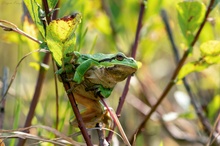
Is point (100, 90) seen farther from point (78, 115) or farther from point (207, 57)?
point (207, 57)

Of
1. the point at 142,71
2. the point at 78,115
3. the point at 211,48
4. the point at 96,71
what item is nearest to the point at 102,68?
the point at 96,71

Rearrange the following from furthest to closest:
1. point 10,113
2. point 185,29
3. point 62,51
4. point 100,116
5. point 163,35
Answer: point 10,113, point 163,35, point 185,29, point 100,116, point 62,51

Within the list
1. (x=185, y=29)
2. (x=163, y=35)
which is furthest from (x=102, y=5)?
(x=185, y=29)

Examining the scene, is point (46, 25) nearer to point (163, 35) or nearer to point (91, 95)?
point (91, 95)

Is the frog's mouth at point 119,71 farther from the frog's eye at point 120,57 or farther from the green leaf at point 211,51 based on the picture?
the green leaf at point 211,51

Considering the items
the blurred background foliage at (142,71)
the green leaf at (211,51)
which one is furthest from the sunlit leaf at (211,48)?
the blurred background foliage at (142,71)

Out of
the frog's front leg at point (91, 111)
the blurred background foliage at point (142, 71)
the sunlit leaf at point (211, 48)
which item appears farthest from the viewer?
the blurred background foliage at point (142, 71)
